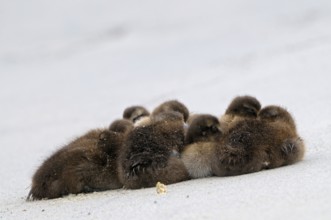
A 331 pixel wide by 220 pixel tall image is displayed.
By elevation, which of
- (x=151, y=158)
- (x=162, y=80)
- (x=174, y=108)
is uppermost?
(x=162, y=80)

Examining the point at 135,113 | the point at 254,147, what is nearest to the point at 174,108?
the point at 135,113

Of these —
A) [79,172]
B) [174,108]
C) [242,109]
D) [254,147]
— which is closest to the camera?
[254,147]

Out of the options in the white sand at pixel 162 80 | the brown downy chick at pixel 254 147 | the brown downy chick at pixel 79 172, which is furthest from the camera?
the brown downy chick at pixel 79 172

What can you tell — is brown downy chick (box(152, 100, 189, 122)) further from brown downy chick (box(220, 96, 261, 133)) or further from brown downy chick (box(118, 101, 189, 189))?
brown downy chick (box(118, 101, 189, 189))

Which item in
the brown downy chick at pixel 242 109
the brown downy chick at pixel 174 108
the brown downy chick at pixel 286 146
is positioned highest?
the brown downy chick at pixel 174 108

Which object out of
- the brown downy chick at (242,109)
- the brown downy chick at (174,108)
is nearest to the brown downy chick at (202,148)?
the brown downy chick at (242,109)

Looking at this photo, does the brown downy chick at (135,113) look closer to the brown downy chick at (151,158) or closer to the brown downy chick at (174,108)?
the brown downy chick at (174,108)

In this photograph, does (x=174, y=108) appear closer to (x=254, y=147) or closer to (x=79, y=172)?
(x=79, y=172)
